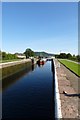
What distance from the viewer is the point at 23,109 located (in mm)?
16859

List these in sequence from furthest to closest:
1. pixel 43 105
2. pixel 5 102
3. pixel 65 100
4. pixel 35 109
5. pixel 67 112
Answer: pixel 5 102
pixel 43 105
pixel 35 109
pixel 65 100
pixel 67 112

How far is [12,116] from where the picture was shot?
50.2 ft

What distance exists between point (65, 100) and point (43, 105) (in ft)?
14.6

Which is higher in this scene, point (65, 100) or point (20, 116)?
point (65, 100)

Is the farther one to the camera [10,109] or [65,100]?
[10,109]

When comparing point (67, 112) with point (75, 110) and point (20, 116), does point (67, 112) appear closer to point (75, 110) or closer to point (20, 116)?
point (75, 110)

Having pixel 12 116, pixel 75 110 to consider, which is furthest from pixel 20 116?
pixel 75 110

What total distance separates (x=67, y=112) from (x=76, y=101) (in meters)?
2.84

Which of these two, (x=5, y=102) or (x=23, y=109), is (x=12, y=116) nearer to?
(x=23, y=109)

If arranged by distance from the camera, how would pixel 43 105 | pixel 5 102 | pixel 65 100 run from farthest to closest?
pixel 5 102, pixel 43 105, pixel 65 100

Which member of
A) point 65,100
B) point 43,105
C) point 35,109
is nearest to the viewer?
point 65,100

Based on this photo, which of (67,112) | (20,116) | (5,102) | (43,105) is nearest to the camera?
(67,112)

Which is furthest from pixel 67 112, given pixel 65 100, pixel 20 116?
pixel 20 116

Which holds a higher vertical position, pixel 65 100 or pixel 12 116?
pixel 65 100
